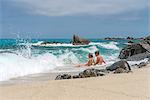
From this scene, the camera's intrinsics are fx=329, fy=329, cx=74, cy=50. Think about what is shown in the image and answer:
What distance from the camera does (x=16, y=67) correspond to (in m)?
11.5

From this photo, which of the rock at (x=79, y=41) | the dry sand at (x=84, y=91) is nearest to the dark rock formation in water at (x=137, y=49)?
the dry sand at (x=84, y=91)

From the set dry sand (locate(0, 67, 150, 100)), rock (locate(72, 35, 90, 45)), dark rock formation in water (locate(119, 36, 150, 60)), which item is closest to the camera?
dry sand (locate(0, 67, 150, 100))

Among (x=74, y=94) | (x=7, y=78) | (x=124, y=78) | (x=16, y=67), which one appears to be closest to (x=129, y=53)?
(x=16, y=67)

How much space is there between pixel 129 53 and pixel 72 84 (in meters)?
18.0

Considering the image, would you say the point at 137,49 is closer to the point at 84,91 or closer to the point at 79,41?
the point at 84,91

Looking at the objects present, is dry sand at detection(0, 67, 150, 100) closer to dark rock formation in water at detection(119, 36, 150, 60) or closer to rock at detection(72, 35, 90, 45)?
dark rock formation in water at detection(119, 36, 150, 60)

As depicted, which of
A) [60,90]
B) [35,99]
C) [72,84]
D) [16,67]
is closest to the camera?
[35,99]

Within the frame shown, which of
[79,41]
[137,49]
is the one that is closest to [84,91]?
[137,49]

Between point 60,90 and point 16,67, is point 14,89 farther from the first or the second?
point 16,67

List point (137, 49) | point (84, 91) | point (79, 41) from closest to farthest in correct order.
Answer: point (84, 91), point (137, 49), point (79, 41)

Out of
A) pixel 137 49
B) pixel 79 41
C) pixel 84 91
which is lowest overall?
pixel 79 41

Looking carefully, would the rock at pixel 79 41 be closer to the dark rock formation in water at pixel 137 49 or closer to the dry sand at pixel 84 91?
the dark rock formation in water at pixel 137 49

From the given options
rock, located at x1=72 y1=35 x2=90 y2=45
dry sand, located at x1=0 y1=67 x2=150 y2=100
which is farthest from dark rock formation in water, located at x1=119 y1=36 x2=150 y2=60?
rock, located at x1=72 y1=35 x2=90 y2=45

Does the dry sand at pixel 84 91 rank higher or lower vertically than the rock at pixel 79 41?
higher
